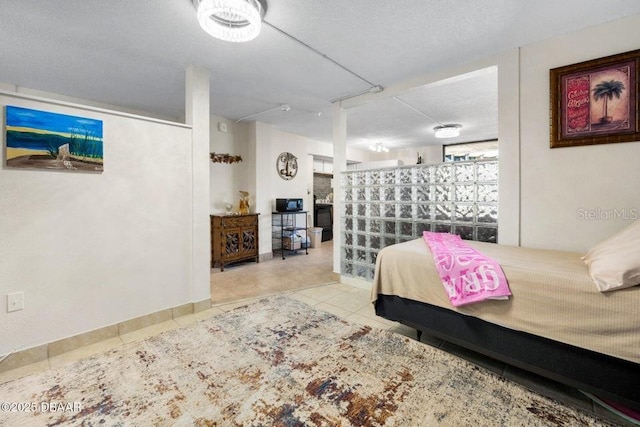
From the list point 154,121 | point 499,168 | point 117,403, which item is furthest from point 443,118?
point 117,403

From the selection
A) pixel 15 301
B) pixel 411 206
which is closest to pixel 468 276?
pixel 411 206

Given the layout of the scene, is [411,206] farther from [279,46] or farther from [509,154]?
[279,46]

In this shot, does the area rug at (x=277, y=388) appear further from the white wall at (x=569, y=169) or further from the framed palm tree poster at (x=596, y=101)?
the framed palm tree poster at (x=596, y=101)

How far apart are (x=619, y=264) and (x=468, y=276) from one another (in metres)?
0.68

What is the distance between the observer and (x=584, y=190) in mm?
2168

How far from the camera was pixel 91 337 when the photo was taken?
2.13 m

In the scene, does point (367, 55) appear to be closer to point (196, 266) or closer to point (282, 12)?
point (282, 12)

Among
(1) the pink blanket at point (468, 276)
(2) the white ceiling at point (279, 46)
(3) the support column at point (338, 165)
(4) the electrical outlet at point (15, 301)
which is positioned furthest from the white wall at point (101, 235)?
(1) the pink blanket at point (468, 276)

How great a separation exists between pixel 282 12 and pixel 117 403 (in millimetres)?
2677

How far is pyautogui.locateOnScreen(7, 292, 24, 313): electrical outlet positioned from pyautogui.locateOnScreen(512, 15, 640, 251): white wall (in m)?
3.82

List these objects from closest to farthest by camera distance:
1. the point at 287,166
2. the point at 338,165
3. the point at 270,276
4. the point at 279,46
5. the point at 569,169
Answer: the point at 569,169 → the point at 279,46 → the point at 338,165 → the point at 270,276 → the point at 287,166

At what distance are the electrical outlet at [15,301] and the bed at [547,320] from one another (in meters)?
2.69

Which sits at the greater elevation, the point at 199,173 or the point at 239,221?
the point at 199,173

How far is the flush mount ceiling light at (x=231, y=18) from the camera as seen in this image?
5.56ft
